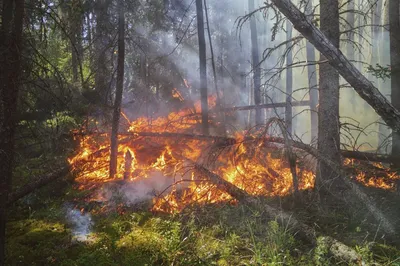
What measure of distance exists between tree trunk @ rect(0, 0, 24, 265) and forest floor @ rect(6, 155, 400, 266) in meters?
1.26

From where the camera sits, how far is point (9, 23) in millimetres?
4508

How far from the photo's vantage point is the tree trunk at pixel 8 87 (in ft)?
13.8

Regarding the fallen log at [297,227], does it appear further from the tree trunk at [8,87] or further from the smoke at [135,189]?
the tree trunk at [8,87]

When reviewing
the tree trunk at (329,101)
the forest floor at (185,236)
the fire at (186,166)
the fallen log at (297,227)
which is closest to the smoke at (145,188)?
the fire at (186,166)

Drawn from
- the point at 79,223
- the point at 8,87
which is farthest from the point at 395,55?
the point at 79,223

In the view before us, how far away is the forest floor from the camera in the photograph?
4.34 meters

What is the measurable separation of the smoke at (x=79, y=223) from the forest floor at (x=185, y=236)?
0.07 feet

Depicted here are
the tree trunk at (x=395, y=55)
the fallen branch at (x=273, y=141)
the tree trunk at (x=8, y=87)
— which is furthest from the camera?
the tree trunk at (x=395, y=55)

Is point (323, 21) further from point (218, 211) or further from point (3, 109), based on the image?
point (3, 109)

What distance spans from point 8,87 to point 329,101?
6308 mm

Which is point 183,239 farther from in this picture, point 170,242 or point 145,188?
point 145,188

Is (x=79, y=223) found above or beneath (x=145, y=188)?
beneath

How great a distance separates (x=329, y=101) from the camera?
6.05 meters

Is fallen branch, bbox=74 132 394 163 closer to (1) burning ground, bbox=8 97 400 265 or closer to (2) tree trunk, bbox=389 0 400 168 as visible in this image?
(1) burning ground, bbox=8 97 400 265
